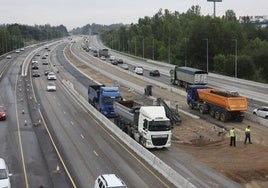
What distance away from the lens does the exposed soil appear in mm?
30422

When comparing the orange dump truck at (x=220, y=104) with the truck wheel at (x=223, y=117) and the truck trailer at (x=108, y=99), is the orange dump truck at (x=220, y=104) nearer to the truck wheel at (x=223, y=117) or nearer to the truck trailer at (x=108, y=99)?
the truck wheel at (x=223, y=117)

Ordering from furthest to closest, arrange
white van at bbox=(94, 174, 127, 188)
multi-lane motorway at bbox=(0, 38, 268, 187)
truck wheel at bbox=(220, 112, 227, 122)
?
truck wheel at bbox=(220, 112, 227, 122), multi-lane motorway at bbox=(0, 38, 268, 187), white van at bbox=(94, 174, 127, 188)

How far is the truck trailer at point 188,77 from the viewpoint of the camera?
2972 inches

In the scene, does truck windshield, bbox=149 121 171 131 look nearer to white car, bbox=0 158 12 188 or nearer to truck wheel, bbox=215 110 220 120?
white car, bbox=0 158 12 188

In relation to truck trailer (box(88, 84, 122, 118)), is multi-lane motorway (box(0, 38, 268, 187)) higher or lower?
lower

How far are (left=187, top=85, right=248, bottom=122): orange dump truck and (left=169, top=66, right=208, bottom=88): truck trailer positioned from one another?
1850 cm

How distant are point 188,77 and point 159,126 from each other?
42622mm

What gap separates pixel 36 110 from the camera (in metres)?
55.9

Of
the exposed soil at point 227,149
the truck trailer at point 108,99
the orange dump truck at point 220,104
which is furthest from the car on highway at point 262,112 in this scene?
the truck trailer at point 108,99

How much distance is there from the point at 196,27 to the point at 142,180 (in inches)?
4624

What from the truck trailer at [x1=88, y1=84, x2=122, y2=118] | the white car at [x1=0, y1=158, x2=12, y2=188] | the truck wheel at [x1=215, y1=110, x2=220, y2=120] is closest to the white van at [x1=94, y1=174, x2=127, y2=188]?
the white car at [x1=0, y1=158, x2=12, y2=188]

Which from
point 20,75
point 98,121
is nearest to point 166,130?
point 98,121

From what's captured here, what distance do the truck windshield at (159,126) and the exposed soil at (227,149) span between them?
2.82 meters

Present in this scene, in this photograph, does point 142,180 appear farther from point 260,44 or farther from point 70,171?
point 260,44
